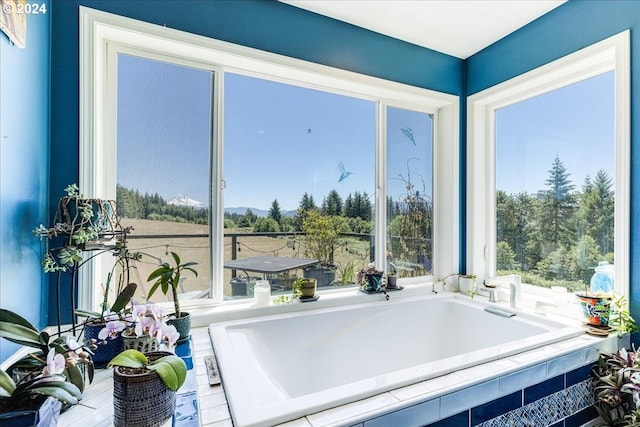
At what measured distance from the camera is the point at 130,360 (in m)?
0.90

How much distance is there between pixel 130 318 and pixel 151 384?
0.40 meters

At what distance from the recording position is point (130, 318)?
3.97 feet

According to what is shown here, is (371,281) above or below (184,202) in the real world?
below

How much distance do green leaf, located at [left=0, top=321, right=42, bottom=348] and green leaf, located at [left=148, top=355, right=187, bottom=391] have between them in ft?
1.08

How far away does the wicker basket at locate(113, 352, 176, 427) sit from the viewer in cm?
89

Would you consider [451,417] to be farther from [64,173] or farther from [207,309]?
→ [64,173]

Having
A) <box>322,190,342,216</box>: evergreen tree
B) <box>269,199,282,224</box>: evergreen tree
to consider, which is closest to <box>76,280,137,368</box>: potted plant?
<box>269,199,282,224</box>: evergreen tree

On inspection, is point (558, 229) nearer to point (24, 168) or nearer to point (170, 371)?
point (170, 371)

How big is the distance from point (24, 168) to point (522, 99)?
3025 millimetres

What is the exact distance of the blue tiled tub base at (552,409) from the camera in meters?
1.31

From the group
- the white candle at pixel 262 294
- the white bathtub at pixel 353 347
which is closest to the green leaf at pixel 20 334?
the white bathtub at pixel 353 347

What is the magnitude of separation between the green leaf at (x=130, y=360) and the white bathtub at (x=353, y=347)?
33 cm

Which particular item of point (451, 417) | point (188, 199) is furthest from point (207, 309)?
point (451, 417)

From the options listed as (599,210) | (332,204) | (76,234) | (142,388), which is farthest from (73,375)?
(599,210)
